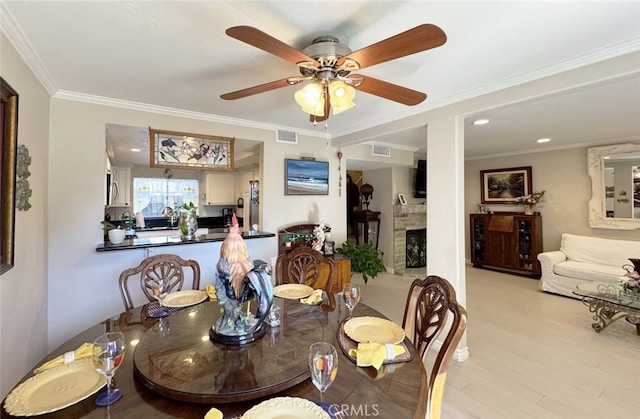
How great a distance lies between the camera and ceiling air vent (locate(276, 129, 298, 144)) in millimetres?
3610

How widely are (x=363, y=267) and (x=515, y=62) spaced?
9.15 ft

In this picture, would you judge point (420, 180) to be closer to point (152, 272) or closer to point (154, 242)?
point (154, 242)

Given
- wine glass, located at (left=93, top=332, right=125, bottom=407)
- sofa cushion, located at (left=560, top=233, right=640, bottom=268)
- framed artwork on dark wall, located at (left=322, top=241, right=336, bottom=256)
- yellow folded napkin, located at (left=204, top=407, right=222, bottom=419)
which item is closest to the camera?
yellow folded napkin, located at (left=204, top=407, right=222, bottom=419)

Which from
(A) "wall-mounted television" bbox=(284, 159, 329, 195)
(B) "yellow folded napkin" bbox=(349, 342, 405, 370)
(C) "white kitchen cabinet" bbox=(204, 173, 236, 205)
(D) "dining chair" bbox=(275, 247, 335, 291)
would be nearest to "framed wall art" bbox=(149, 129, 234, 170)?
(A) "wall-mounted television" bbox=(284, 159, 329, 195)

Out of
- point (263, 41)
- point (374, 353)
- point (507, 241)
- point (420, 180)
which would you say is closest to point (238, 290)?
point (374, 353)

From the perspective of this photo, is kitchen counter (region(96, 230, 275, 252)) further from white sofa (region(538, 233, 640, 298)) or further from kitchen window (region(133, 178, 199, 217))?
white sofa (region(538, 233, 640, 298))

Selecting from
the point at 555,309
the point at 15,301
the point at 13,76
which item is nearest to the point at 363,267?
the point at 555,309

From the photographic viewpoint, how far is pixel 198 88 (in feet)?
7.80

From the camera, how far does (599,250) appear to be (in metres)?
4.17

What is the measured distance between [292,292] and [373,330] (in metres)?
0.78

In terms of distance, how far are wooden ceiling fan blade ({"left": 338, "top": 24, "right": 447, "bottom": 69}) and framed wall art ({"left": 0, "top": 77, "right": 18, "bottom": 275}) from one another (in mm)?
1873

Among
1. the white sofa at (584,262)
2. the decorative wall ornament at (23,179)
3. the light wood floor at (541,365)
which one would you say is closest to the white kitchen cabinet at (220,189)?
the light wood floor at (541,365)

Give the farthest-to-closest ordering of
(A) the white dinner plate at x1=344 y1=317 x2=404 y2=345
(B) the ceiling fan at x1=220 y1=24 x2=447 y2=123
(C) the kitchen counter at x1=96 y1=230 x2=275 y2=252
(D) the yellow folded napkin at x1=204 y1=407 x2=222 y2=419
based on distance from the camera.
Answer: (C) the kitchen counter at x1=96 y1=230 x2=275 y2=252 < (A) the white dinner plate at x1=344 y1=317 x2=404 y2=345 < (B) the ceiling fan at x1=220 y1=24 x2=447 y2=123 < (D) the yellow folded napkin at x1=204 y1=407 x2=222 y2=419

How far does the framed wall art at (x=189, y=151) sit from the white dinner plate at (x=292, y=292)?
6.23 ft
